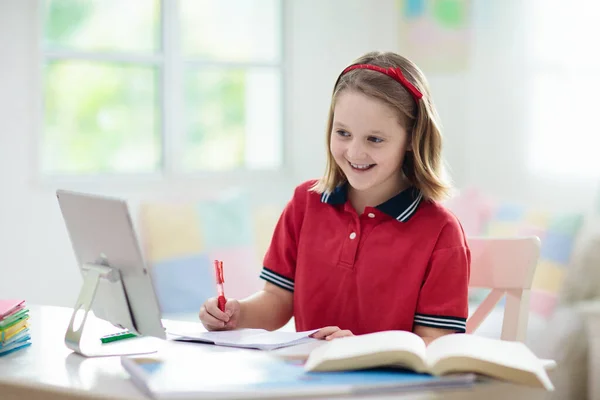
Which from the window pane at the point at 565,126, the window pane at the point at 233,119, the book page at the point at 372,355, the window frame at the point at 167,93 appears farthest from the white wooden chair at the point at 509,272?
the window pane at the point at 233,119

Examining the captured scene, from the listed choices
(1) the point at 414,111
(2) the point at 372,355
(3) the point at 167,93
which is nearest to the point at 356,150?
(1) the point at 414,111

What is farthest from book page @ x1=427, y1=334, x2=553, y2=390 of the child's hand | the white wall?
the white wall

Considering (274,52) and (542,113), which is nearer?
(542,113)

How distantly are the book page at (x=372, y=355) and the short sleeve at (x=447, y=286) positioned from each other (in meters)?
0.34

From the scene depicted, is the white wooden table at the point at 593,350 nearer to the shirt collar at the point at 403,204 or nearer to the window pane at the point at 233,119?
the shirt collar at the point at 403,204

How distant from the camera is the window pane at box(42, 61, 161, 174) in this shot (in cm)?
322

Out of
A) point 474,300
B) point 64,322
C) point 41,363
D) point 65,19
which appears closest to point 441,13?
point 474,300

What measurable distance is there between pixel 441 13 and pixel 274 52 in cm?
75

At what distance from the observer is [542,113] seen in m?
3.42

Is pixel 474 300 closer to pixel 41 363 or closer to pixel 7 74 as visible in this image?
pixel 7 74

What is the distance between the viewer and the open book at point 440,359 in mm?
1228

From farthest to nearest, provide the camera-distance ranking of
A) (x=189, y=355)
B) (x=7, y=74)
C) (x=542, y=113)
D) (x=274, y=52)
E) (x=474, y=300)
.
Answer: (x=274, y=52), (x=542, y=113), (x=474, y=300), (x=7, y=74), (x=189, y=355)

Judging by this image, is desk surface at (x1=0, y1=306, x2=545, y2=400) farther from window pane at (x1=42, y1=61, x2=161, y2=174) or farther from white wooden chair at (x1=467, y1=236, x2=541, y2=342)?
window pane at (x1=42, y1=61, x2=161, y2=174)

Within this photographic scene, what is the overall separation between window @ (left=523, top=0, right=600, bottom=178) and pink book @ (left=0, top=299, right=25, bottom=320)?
2.34m
